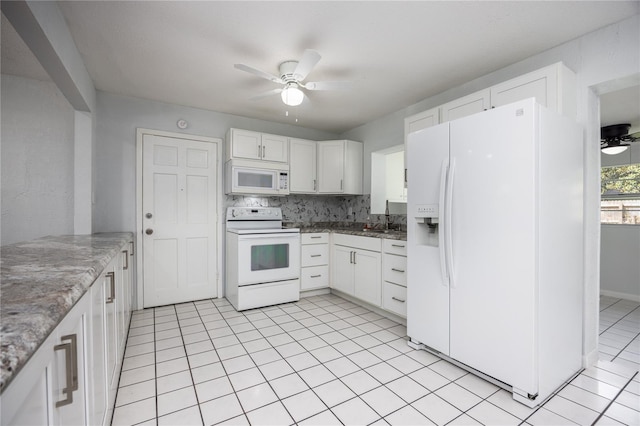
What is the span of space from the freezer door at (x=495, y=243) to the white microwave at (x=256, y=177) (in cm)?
241

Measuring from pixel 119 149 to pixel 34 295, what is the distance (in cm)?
316

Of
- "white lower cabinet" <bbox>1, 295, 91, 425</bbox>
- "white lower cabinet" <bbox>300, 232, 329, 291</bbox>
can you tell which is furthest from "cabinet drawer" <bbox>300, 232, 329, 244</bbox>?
"white lower cabinet" <bbox>1, 295, 91, 425</bbox>

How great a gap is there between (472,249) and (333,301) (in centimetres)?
216

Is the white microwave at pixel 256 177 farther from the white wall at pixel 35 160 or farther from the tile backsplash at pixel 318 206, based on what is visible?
the white wall at pixel 35 160

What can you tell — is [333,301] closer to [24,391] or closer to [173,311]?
[173,311]

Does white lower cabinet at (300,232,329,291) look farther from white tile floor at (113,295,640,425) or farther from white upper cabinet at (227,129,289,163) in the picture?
white upper cabinet at (227,129,289,163)

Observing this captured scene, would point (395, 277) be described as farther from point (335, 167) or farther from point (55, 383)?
point (55, 383)

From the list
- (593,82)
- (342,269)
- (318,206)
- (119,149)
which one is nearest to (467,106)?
(593,82)

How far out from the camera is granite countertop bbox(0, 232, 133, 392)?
495mm

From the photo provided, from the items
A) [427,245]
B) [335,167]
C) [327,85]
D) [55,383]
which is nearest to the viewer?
[55,383]

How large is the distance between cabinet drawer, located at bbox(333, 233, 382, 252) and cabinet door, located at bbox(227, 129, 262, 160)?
150cm

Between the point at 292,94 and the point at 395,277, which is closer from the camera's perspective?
the point at 292,94

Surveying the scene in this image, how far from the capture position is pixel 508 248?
1794 millimetres

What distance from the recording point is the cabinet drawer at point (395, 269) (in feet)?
9.39
